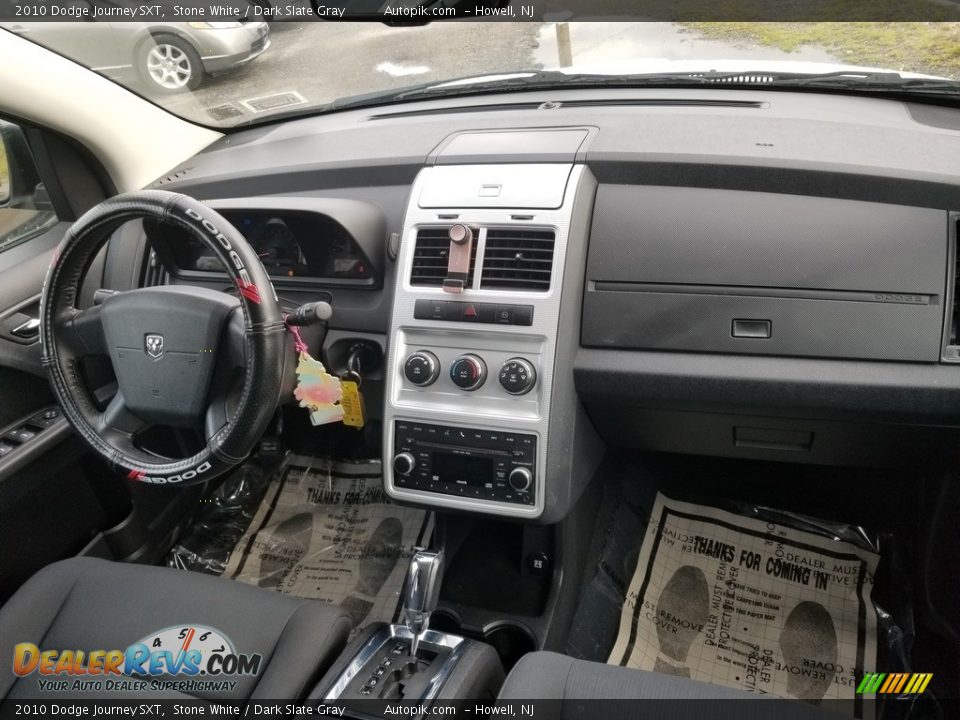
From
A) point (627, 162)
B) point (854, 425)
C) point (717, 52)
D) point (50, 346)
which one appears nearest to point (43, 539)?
point (50, 346)

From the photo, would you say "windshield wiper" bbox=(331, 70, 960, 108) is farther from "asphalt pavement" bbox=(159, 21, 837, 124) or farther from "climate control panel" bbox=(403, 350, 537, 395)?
"climate control panel" bbox=(403, 350, 537, 395)

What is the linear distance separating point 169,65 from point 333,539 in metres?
1.42

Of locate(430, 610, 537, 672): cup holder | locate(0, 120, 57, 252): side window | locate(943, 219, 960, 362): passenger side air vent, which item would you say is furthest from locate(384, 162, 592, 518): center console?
locate(0, 120, 57, 252): side window

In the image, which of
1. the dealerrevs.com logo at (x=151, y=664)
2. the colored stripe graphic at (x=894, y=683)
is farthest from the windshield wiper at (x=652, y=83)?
the dealerrevs.com logo at (x=151, y=664)

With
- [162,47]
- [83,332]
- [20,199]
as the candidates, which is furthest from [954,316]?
[20,199]

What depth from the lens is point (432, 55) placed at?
7.30 ft

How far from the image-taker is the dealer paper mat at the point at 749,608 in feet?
6.29

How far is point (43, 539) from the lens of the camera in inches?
75.8

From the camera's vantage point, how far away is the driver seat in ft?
4.53

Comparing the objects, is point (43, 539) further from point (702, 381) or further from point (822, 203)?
point (822, 203)

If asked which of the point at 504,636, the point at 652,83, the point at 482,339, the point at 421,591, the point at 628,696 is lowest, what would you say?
the point at 504,636

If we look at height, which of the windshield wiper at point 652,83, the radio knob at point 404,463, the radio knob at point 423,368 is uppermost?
the windshield wiper at point 652,83

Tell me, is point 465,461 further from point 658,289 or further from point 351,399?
point 658,289

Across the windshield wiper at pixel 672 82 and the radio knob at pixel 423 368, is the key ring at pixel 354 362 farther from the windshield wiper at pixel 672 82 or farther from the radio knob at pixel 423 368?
the windshield wiper at pixel 672 82
